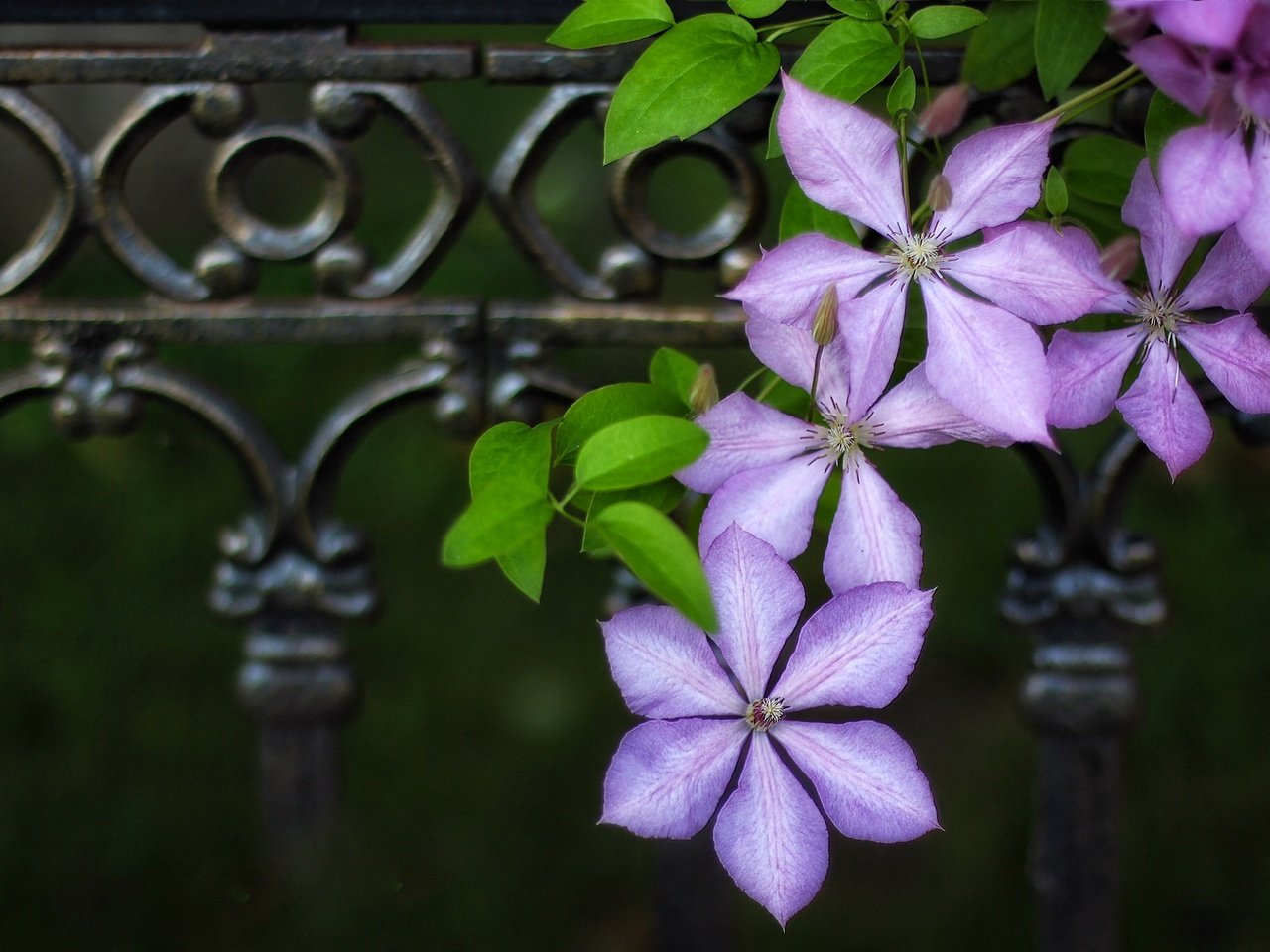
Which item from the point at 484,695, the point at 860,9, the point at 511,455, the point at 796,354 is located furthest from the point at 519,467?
the point at 484,695

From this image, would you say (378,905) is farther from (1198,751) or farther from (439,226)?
(1198,751)

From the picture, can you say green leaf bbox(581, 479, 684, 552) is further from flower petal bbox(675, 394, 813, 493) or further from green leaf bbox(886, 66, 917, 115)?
green leaf bbox(886, 66, 917, 115)

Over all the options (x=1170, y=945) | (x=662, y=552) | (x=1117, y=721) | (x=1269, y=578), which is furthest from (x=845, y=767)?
(x=1269, y=578)

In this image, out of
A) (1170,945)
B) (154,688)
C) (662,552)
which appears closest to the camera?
(662,552)

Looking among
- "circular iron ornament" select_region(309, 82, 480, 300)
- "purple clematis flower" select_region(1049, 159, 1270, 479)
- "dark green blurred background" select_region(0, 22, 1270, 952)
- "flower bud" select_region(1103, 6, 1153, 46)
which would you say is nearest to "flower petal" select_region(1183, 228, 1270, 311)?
"purple clematis flower" select_region(1049, 159, 1270, 479)

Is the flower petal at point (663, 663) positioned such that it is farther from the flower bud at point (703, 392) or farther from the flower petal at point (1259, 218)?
the flower petal at point (1259, 218)

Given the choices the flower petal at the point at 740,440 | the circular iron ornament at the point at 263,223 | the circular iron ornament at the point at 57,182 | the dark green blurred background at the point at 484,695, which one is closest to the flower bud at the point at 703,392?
the flower petal at the point at 740,440
